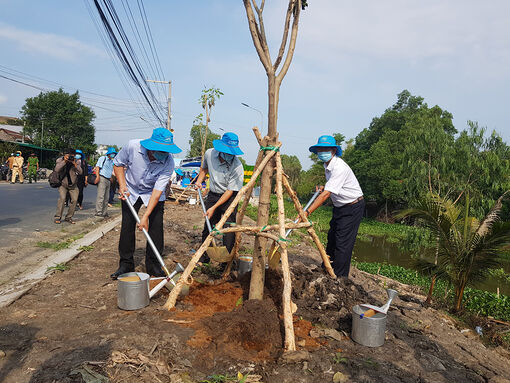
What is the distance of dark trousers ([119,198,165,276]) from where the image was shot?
13.6 ft

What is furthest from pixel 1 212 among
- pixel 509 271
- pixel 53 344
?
pixel 509 271

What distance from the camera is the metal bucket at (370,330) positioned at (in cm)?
300

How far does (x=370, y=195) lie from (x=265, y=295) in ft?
92.1

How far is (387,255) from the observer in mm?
15367

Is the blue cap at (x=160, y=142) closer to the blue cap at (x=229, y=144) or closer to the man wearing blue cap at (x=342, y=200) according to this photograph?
the blue cap at (x=229, y=144)

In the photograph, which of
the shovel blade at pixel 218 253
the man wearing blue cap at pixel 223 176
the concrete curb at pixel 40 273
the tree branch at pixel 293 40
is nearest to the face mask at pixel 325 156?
the man wearing blue cap at pixel 223 176

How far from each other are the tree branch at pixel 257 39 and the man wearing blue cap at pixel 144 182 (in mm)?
1347

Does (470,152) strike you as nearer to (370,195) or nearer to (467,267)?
(467,267)

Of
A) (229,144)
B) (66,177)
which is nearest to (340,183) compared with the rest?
(229,144)

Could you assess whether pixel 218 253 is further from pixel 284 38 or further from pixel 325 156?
pixel 284 38

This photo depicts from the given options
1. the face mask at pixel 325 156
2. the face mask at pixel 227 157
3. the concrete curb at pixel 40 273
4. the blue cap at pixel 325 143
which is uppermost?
the blue cap at pixel 325 143

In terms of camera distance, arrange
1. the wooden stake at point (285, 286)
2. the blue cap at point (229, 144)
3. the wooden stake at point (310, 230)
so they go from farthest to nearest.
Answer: the blue cap at point (229, 144), the wooden stake at point (310, 230), the wooden stake at point (285, 286)

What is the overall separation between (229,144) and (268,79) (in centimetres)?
116

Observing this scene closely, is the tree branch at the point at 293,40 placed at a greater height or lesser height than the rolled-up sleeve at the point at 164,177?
greater
